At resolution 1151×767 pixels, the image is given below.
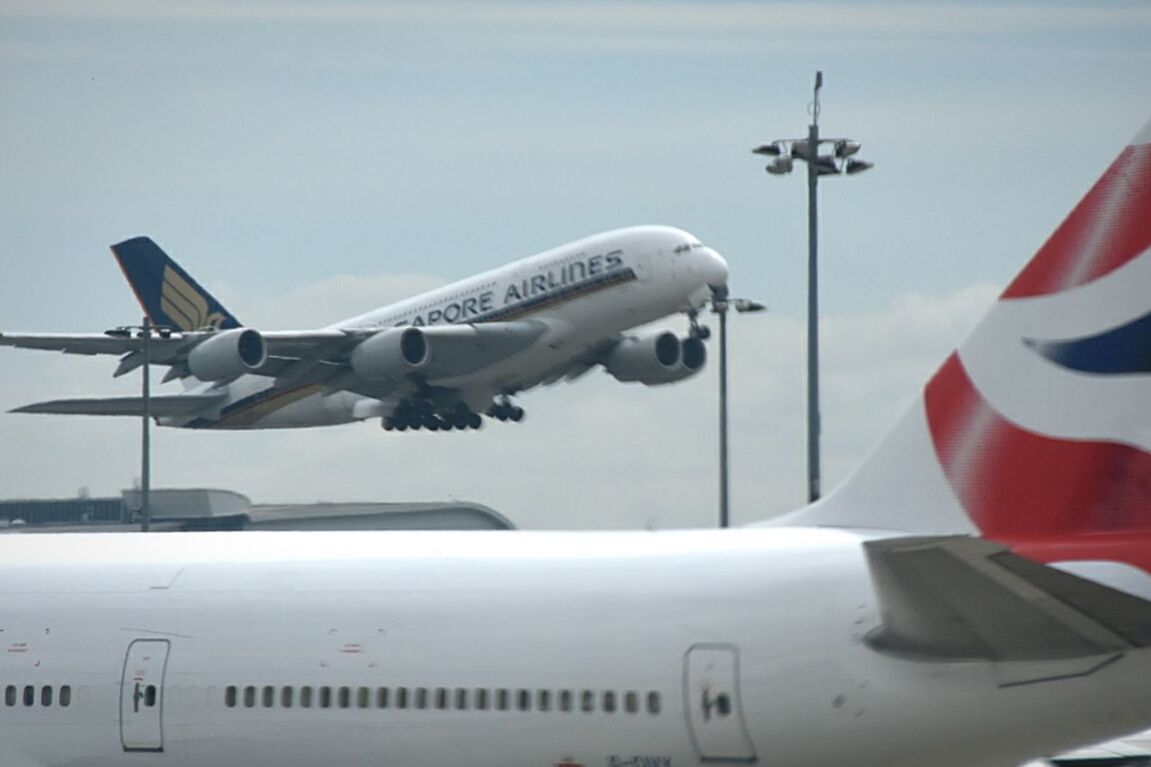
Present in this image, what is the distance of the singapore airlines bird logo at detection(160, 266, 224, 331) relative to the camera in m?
70.3

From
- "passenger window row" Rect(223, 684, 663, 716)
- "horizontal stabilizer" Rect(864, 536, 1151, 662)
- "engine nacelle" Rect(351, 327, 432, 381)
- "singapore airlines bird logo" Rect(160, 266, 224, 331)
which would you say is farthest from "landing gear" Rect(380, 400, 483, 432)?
"horizontal stabilizer" Rect(864, 536, 1151, 662)

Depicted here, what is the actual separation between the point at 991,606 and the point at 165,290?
6445 centimetres

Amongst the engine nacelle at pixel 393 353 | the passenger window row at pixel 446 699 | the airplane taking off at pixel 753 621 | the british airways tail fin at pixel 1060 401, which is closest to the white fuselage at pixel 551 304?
the engine nacelle at pixel 393 353

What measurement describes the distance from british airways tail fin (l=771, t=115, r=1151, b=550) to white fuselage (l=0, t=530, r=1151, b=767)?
28.9 inches

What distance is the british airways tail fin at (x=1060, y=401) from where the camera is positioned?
10.4 metres

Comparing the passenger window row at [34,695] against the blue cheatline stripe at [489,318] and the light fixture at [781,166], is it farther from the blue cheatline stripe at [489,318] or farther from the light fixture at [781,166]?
the blue cheatline stripe at [489,318]

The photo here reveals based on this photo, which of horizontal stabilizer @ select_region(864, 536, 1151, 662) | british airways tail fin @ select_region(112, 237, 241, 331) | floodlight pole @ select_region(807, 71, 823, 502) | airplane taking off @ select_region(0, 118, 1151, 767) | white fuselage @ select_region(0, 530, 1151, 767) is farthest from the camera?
british airways tail fin @ select_region(112, 237, 241, 331)

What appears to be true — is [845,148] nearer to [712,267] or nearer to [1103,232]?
[1103,232]

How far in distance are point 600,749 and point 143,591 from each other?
133 inches

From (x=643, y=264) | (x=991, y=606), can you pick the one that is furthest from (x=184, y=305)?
(x=991, y=606)

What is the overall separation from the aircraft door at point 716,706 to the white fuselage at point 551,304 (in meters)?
44.1

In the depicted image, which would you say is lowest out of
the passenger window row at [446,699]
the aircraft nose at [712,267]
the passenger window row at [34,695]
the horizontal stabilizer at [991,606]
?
the passenger window row at [34,695]

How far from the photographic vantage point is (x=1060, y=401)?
416 inches

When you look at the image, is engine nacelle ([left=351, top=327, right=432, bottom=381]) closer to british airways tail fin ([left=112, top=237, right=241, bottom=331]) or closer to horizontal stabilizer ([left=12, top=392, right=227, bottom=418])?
horizontal stabilizer ([left=12, top=392, right=227, bottom=418])
